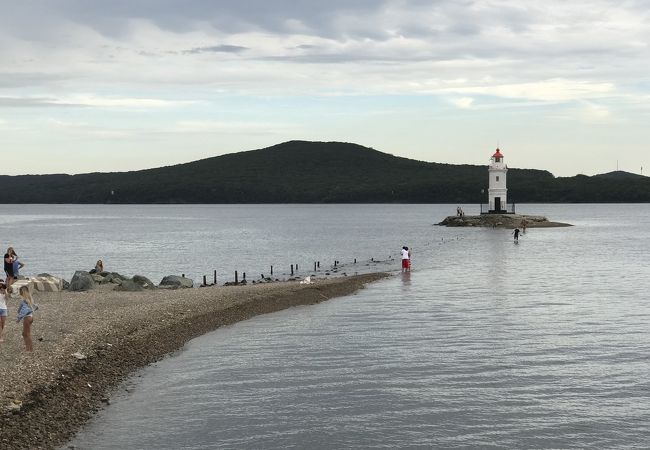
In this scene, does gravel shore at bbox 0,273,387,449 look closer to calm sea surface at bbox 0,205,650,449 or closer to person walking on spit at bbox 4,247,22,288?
calm sea surface at bbox 0,205,650,449

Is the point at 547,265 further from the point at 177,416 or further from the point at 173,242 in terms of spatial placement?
the point at 173,242

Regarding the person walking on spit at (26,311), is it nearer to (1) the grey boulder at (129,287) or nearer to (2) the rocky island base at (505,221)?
Result: (1) the grey boulder at (129,287)

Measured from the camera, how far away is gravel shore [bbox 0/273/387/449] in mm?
17797

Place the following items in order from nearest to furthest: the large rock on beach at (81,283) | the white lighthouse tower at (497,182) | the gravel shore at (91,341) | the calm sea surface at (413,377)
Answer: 1. the gravel shore at (91,341)
2. the calm sea surface at (413,377)
3. the large rock on beach at (81,283)
4. the white lighthouse tower at (497,182)

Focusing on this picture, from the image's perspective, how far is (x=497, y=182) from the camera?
130 metres

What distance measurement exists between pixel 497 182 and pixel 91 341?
4420 inches

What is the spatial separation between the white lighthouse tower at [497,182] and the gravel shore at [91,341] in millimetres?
87721

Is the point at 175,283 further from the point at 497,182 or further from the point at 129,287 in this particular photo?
the point at 497,182

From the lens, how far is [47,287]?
40.7 metres

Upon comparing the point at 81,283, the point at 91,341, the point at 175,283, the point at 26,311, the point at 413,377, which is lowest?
the point at 413,377

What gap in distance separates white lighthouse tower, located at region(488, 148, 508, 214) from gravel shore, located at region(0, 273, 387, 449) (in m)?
87.7

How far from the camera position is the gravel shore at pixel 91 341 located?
17797mm

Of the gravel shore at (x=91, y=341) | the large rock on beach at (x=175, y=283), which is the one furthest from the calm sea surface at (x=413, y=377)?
the large rock on beach at (x=175, y=283)

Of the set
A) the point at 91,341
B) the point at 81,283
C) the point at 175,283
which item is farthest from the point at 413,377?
the point at 175,283
